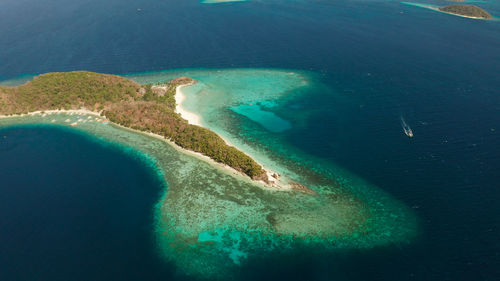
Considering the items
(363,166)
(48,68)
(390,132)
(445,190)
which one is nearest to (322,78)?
(390,132)

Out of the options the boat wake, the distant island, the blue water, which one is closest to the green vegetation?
the blue water

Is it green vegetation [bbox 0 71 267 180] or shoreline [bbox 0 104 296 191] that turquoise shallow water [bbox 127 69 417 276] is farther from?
green vegetation [bbox 0 71 267 180]

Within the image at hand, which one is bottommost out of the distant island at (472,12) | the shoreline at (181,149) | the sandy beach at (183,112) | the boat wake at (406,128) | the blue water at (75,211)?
the blue water at (75,211)

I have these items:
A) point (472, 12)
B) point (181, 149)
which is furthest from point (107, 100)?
point (472, 12)

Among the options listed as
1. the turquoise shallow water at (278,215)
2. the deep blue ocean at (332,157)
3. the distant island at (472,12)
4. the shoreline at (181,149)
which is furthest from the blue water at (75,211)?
the distant island at (472,12)

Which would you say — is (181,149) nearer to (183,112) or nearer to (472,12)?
(183,112)

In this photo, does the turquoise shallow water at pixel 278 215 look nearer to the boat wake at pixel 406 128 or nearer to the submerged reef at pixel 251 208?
the submerged reef at pixel 251 208
